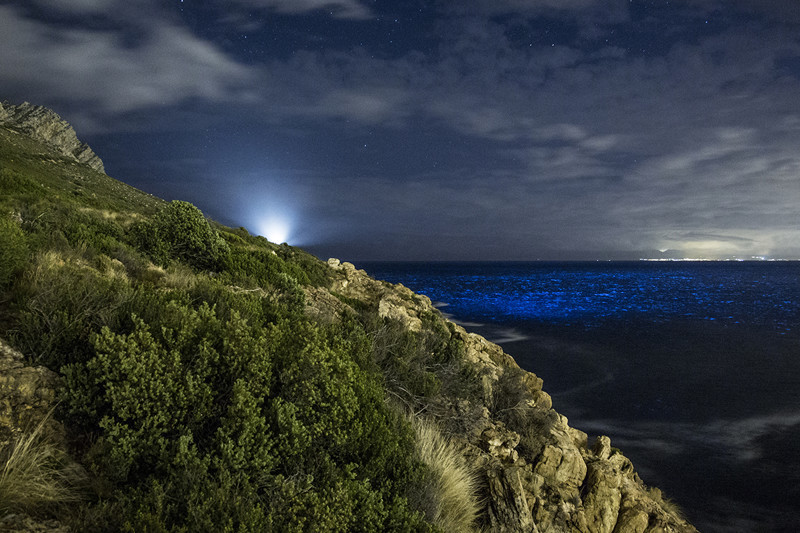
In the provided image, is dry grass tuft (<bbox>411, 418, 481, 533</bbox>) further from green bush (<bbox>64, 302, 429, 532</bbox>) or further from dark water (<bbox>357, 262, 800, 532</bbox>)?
dark water (<bbox>357, 262, 800, 532</bbox>)

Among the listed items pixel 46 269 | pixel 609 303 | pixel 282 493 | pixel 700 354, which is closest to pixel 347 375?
pixel 282 493

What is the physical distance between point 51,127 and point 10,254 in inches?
4438

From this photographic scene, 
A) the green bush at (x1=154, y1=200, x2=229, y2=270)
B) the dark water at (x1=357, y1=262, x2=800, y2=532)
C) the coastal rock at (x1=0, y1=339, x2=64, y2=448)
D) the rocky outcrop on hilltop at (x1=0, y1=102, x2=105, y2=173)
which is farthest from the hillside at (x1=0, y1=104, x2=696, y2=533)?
the rocky outcrop on hilltop at (x1=0, y1=102, x2=105, y2=173)

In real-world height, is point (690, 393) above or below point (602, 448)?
below

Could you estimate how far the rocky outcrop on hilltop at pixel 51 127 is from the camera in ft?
263

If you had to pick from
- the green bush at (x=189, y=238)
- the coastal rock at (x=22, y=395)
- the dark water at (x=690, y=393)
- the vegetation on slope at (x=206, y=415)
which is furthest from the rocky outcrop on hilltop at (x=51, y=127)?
the coastal rock at (x=22, y=395)

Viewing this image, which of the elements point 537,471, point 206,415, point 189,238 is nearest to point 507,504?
point 537,471

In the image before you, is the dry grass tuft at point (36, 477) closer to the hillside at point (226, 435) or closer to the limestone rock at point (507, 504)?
the hillside at point (226, 435)

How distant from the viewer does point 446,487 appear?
4.28 m

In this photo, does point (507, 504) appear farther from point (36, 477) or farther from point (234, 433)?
point (36, 477)

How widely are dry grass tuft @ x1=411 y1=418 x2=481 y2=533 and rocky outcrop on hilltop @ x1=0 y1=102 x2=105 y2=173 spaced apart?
319 feet

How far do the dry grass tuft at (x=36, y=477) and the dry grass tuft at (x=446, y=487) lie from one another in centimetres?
271

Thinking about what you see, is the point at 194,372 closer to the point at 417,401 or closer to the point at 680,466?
the point at 417,401

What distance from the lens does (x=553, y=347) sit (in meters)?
30.5
